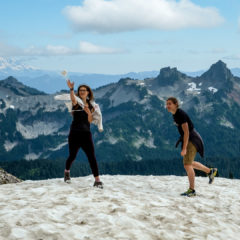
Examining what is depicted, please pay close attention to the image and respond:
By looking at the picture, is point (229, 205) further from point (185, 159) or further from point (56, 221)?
point (56, 221)

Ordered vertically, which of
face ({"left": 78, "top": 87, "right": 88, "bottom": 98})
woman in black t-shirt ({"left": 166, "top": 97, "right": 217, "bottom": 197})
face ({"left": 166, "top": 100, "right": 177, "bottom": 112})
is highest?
face ({"left": 78, "top": 87, "right": 88, "bottom": 98})

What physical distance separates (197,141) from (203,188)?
336 centimetres

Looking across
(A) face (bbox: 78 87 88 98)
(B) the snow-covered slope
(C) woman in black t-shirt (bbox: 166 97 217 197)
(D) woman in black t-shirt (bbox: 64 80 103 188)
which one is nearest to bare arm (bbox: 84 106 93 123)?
(D) woman in black t-shirt (bbox: 64 80 103 188)

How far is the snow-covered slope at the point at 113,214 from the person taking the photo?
8.89 metres

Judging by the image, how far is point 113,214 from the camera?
34.3 ft

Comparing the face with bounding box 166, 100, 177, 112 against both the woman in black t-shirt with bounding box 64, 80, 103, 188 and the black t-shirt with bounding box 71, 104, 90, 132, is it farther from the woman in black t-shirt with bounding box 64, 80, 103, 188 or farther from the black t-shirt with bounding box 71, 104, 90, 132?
the black t-shirt with bounding box 71, 104, 90, 132

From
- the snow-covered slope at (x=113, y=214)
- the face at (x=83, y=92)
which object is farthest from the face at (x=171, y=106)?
the snow-covered slope at (x=113, y=214)

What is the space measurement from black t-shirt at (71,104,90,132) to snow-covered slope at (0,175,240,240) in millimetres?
2468

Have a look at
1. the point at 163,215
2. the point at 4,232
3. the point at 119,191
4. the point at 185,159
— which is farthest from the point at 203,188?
the point at 4,232

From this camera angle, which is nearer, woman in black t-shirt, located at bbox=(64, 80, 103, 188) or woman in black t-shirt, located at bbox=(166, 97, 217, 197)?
woman in black t-shirt, located at bbox=(166, 97, 217, 197)

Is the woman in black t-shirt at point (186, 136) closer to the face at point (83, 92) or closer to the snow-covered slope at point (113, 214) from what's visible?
the snow-covered slope at point (113, 214)

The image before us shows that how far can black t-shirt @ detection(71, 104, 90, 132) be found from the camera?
1396cm

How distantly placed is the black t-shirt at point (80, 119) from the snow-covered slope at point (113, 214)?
2.47 meters

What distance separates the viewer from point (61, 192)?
12.9 metres
